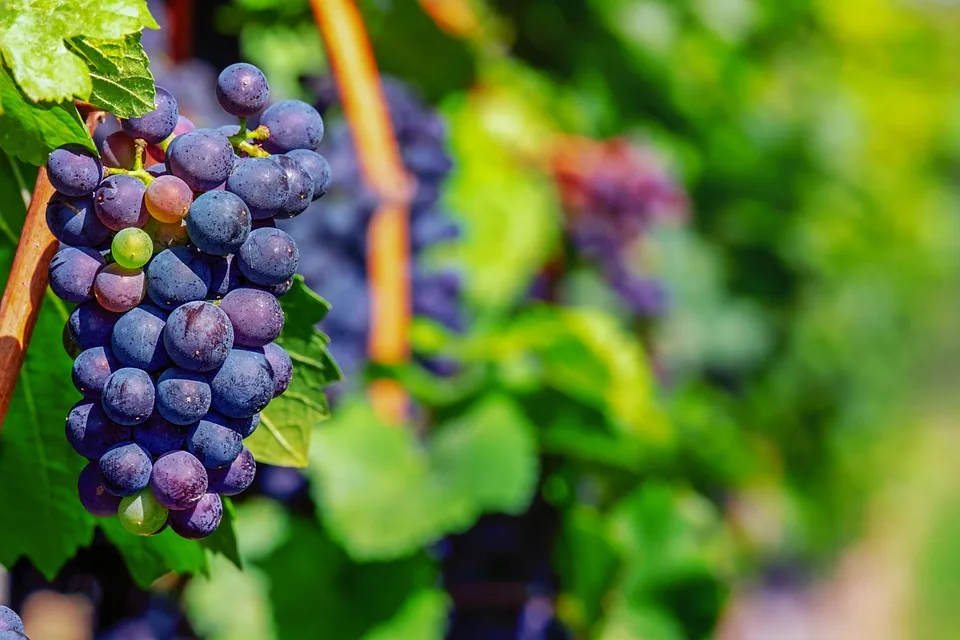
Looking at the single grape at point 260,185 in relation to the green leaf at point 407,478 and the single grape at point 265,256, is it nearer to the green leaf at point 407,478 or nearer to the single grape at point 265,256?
the single grape at point 265,256

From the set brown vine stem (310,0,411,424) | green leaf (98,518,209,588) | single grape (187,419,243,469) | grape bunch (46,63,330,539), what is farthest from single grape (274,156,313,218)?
brown vine stem (310,0,411,424)

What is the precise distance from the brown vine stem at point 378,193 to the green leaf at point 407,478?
5 cm

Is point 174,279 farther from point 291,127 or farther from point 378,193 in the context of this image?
point 378,193

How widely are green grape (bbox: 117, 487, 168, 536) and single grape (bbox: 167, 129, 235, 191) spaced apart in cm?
14

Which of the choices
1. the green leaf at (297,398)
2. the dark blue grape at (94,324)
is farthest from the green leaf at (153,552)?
the dark blue grape at (94,324)

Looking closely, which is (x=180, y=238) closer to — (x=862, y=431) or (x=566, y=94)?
(x=566, y=94)

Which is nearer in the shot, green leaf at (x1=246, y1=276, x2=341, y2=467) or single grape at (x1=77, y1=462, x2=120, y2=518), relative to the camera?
single grape at (x1=77, y1=462, x2=120, y2=518)

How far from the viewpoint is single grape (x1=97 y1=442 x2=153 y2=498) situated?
1.39 feet

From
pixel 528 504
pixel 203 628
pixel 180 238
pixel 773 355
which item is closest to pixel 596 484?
pixel 528 504

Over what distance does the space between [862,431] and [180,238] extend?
3.39m

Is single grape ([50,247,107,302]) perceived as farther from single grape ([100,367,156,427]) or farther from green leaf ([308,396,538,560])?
green leaf ([308,396,538,560])

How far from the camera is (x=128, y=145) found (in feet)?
1.53

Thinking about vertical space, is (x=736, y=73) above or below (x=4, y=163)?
above

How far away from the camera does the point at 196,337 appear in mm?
421
